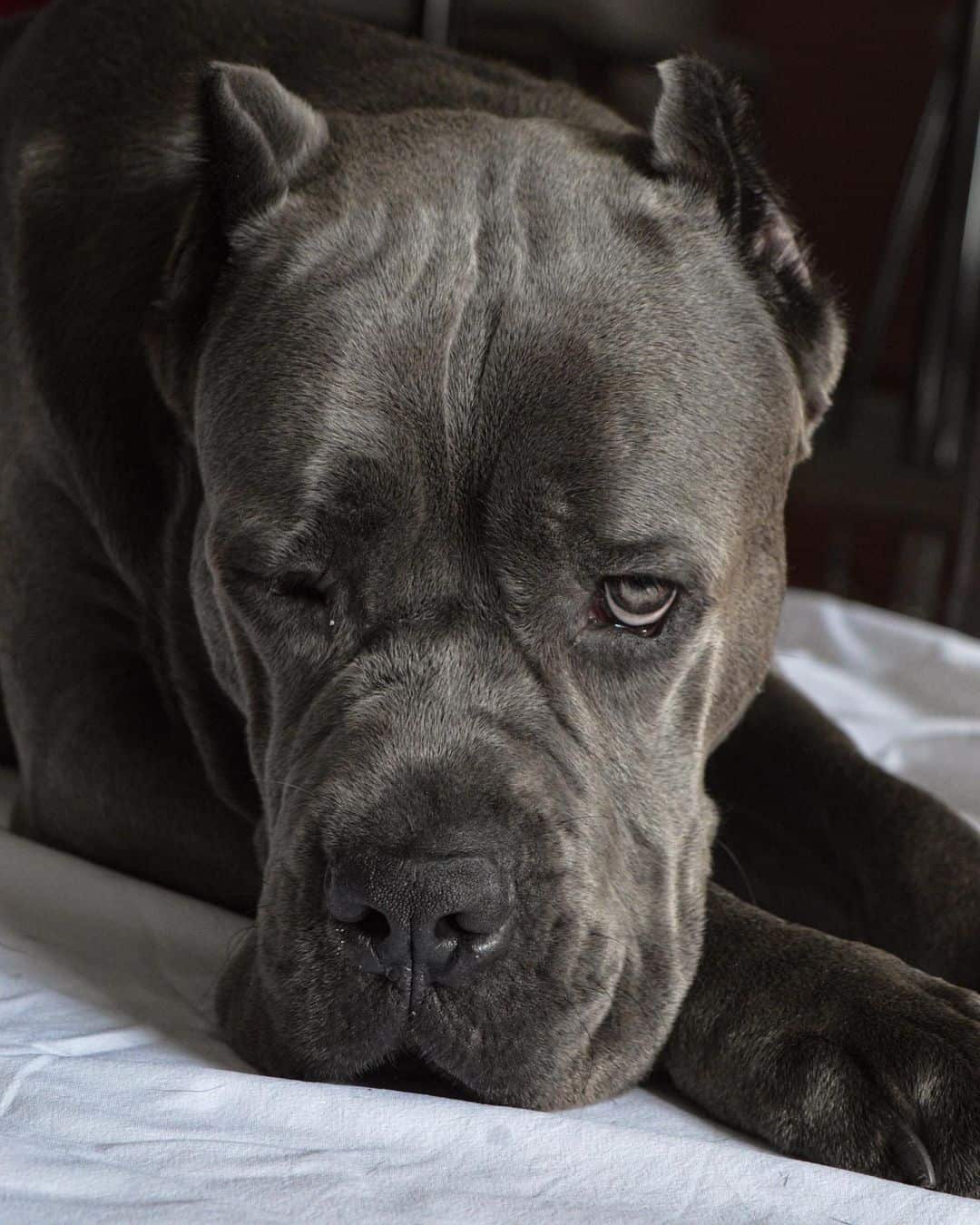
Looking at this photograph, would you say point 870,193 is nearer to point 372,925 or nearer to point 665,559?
point 665,559

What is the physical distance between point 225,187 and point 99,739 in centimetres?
65

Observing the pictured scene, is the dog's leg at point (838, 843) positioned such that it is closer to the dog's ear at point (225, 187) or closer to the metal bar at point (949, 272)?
the dog's ear at point (225, 187)

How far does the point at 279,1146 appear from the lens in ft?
3.99

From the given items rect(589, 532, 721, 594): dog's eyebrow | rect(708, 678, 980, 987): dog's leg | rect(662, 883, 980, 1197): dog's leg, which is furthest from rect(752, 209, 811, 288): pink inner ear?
rect(662, 883, 980, 1197): dog's leg

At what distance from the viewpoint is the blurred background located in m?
4.76

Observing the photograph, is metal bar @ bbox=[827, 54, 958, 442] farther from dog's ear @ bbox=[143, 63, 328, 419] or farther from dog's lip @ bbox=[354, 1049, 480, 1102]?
dog's lip @ bbox=[354, 1049, 480, 1102]

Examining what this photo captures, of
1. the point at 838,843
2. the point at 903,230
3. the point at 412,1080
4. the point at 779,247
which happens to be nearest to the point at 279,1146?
the point at 412,1080

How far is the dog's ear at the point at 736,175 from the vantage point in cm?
174

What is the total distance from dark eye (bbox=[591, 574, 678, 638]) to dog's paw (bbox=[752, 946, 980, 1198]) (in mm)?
368

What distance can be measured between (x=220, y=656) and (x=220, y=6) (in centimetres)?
99

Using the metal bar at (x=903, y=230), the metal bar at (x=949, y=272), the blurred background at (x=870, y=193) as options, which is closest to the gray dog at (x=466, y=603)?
the blurred background at (x=870, y=193)

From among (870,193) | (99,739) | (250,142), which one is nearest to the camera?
(250,142)

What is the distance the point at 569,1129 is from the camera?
127cm

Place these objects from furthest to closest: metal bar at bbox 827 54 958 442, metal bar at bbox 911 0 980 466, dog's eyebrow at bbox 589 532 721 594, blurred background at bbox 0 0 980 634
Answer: metal bar at bbox 827 54 958 442
blurred background at bbox 0 0 980 634
metal bar at bbox 911 0 980 466
dog's eyebrow at bbox 589 532 721 594
